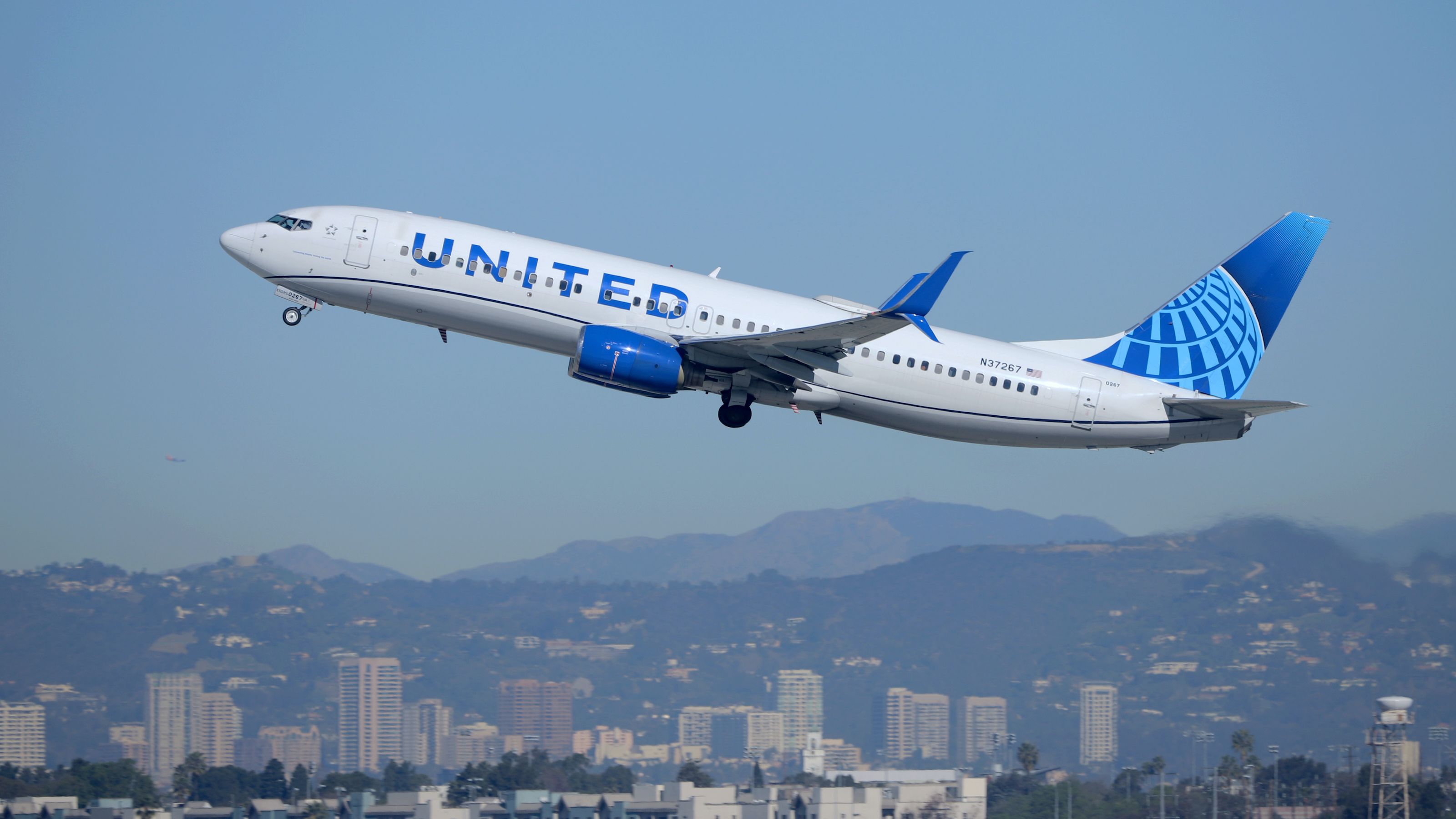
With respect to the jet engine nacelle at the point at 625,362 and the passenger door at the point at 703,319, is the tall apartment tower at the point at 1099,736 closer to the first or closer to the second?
the passenger door at the point at 703,319

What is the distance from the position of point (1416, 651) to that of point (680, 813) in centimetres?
8224

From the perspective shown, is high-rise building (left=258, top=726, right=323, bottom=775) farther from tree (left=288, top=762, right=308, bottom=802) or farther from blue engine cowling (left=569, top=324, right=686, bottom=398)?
Answer: blue engine cowling (left=569, top=324, right=686, bottom=398)

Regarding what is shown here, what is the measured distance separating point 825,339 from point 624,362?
16.7 feet

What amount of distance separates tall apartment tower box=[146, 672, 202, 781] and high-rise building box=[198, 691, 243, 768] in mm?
509

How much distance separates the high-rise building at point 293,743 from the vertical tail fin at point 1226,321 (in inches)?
6098

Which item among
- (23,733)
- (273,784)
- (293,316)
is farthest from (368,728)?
(293,316)

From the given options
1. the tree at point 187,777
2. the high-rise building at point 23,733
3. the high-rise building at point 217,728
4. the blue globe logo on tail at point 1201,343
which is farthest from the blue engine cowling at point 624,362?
the high-rise building at point 217,728

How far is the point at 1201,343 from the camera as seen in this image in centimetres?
4494

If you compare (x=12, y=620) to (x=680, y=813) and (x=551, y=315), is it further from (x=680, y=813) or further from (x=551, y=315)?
(x=551, y=315)

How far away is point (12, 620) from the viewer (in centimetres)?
18362

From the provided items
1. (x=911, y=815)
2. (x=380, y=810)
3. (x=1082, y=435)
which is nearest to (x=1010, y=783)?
(x=911, y=815)

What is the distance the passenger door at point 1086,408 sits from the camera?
4009 centimetres

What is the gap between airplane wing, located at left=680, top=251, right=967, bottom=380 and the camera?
33969 millimetres

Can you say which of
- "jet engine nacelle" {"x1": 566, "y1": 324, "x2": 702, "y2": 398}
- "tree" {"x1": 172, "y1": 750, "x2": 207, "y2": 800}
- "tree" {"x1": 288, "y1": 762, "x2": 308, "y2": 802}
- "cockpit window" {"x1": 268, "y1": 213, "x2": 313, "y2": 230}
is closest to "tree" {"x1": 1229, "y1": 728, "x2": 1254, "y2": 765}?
"tree" {"x1": 288, "y1": 762, "x2": 308, "y2": 802}
